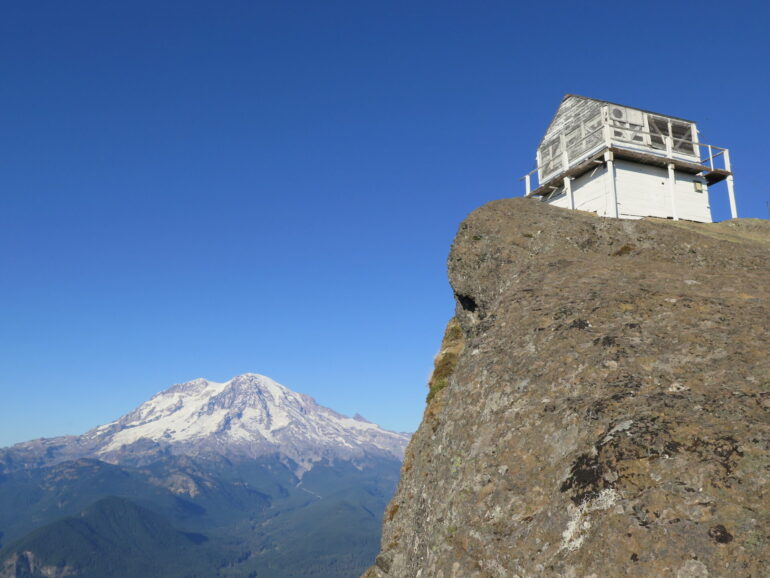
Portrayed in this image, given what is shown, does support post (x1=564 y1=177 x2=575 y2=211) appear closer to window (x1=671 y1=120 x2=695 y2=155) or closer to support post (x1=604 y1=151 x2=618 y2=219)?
support post (x1=604 y1=151 x2=618 y2=219)

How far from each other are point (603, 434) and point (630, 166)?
37.6 meters

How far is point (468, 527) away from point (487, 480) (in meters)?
1.00

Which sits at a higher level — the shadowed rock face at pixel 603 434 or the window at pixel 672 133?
the window at pixel 672 133

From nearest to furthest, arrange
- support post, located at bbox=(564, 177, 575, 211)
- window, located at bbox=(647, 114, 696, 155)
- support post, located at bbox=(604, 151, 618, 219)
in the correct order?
support post, located at bbox=(604, 151, 618, 219), support post, located at bbox=(564, 177, 575, 211), window, located at bbox=(647, 114, 696, 155)

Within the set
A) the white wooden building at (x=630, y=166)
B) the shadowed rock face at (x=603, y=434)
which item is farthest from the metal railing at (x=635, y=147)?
the shadowed rock face at (x=603, y=434)

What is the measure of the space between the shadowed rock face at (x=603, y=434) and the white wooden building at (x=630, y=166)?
2234cm

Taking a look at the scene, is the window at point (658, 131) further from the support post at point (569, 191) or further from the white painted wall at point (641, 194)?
the support post at point (569, 191)

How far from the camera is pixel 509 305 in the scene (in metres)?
16.4

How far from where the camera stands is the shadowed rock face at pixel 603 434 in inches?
284

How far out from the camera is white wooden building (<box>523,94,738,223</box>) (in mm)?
40406

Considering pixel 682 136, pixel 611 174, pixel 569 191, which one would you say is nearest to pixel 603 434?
pixel 611 174

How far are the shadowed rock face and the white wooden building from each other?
2234 centimetres

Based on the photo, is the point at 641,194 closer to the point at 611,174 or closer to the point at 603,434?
the point at 611,174

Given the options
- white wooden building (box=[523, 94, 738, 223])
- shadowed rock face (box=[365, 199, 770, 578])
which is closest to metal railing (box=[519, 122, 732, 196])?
white wooden building (box=[523, 94, 738, 223])
